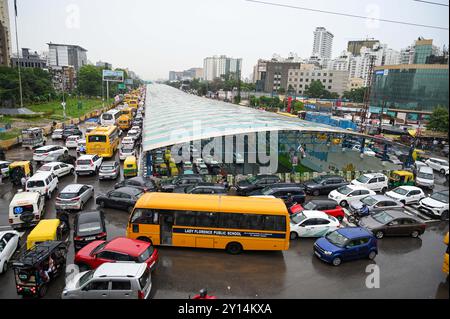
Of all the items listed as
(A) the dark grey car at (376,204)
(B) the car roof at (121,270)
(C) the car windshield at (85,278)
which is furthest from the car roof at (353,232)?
(C) the car windshield at (85,278)

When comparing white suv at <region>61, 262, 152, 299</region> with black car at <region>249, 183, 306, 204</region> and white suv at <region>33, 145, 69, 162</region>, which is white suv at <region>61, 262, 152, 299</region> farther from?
white suv at <region>33, 145, 69, 162</region>

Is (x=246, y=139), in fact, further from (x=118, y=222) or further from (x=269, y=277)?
(x=269, y=277)

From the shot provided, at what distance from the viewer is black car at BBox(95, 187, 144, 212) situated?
52.6ft

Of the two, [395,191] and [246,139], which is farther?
[246,139]

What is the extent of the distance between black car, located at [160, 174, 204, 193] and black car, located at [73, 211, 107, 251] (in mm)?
5948

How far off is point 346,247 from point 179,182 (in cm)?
1071

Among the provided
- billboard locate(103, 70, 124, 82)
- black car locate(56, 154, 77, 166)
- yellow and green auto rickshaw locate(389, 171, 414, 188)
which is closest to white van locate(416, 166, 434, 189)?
yellow and green auto rickshaw locate(389, 171, 414, 188)

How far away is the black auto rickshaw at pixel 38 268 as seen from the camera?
8.85 m

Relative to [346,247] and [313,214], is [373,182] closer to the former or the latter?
[313,214]

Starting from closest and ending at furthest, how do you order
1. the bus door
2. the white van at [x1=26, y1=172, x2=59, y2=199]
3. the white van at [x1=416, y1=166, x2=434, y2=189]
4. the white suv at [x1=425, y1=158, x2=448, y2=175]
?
1. the bus door
2. the white van at [x1=26, y1=172, x2=59, y2=199]
3. the white van at [x1=416, y1=166, x2=434, y2=189]
4. the white suv at [x1=425, y1=158, x2=448, y2=175]

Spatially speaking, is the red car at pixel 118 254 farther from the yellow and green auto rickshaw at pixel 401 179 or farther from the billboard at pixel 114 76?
the billboard at pixel 114 76
